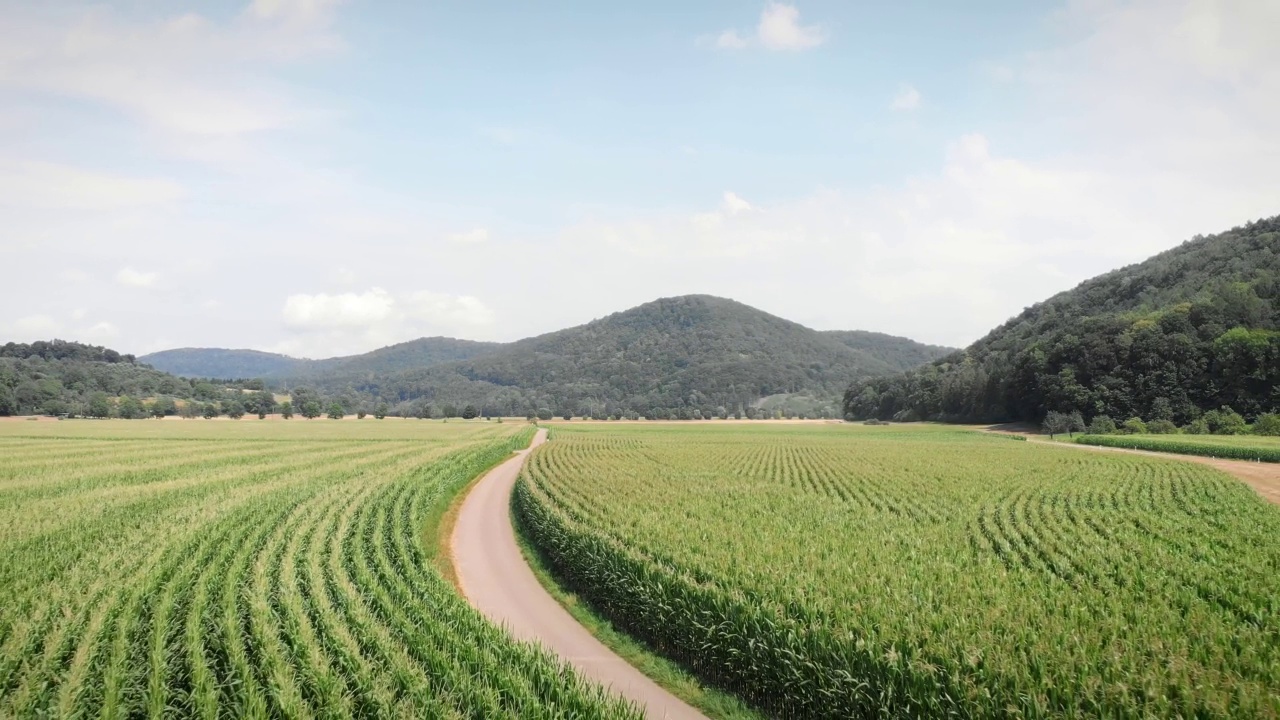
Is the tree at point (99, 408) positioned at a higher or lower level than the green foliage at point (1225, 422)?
higher

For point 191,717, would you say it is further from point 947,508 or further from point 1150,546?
point 947,508

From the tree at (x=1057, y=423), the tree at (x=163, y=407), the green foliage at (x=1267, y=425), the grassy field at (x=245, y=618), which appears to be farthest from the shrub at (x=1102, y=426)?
the tree at (x=163, y=407)

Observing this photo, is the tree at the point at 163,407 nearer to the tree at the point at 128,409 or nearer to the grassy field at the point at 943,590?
the tree at the point at 128,409

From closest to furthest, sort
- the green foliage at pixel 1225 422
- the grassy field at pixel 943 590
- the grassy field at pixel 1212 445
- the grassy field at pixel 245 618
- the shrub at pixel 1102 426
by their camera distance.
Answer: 1. the grassy field at pixel 943 590
2. the grassy field at pixel 245 618
3. the grassy field at pixel 1212 445
4. the green foliage at pixel 1225 422
5. the shrub at pixel 1102 426

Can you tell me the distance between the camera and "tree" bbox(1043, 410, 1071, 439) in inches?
3093

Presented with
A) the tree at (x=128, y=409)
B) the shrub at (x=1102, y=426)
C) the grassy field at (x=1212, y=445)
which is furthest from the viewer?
the tree at (x=128, y=409)

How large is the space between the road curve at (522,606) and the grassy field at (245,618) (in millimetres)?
1332

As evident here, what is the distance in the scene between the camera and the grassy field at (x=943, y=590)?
30.1 ft

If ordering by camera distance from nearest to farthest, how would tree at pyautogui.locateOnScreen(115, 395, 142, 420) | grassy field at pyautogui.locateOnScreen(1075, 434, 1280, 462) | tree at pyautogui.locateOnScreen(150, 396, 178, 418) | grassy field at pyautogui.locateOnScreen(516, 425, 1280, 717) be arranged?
grassy field at pyautogui.locateOnScreen(516, 425, 1280, 717), grassy field at pyautogui.locateOnScreen(1075, 434, 1280, 462), tree at pyautogui.locateOnScreen(115, 395, 142, 420), tree at pyautogui.locateOnScreen(150, 396, 178, 418)

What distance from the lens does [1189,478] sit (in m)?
33.5

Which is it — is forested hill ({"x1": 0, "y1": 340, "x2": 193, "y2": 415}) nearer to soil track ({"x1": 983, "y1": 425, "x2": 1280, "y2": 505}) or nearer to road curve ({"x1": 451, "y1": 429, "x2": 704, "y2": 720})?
road curve ({"x1": 451, "y1": 429, "x2": 704, "y2": 720})

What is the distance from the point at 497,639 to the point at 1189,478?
1430 inches

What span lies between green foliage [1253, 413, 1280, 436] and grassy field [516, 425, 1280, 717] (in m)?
44.4

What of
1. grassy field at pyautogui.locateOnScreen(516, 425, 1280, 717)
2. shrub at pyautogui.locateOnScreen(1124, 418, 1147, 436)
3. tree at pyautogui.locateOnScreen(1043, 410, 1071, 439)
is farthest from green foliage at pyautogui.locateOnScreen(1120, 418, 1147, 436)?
grassy field at pyautogui.locateOnScreen(516, 425, 1280, 717)
